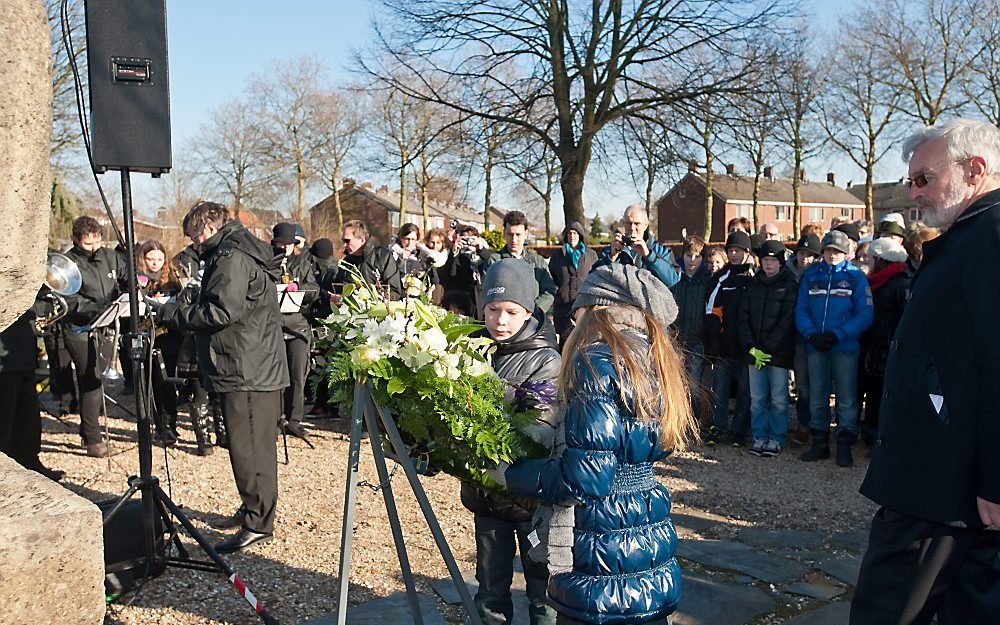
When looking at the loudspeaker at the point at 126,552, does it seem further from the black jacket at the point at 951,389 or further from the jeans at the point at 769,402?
the jeans at the point at 769,402

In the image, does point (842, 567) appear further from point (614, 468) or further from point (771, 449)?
point (771, 449)

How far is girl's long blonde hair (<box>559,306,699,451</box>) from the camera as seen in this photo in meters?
2.78

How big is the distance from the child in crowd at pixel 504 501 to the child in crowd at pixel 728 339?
17.1 ft

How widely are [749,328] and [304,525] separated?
480 cm

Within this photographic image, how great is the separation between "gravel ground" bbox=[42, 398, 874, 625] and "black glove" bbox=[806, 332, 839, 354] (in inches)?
43.3

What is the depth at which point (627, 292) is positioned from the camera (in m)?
2.95

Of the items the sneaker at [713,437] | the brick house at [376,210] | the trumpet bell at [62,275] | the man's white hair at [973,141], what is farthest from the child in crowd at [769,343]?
the brick house at [376,210]

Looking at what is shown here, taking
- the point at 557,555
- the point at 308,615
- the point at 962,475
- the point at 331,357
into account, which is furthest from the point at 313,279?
the point at 962,475

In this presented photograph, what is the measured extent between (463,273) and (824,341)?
13.8 feet

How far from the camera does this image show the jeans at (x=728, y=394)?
28.0ft

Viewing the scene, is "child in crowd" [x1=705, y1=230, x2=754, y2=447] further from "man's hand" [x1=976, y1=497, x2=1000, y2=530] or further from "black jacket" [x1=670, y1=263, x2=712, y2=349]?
"man's hand" [x1=976, y1=497, x2=1000, y2=530]

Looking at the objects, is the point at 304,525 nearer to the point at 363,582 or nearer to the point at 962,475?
the point at 363,582

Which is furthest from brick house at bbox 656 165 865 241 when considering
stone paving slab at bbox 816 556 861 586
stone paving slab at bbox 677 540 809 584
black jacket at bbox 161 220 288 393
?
black jacket at bbox 161 220 288 393

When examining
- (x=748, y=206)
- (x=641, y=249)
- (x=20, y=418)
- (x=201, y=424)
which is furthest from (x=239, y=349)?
(x=748, y=206)
